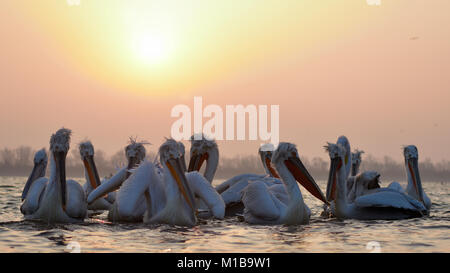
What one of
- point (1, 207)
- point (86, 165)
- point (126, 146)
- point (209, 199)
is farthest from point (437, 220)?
point (1, 207)

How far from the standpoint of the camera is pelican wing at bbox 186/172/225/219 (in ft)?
29.8

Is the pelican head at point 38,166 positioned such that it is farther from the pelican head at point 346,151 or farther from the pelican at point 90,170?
the pelican head at point 346,151

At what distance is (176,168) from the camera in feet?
29.5

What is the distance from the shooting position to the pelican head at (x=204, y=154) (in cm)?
1253

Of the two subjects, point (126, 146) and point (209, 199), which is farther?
point (126, 146)

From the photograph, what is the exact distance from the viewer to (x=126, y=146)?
11.5 m

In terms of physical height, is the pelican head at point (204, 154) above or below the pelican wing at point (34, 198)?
above

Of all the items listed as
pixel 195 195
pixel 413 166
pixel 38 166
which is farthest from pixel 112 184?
pixel 413 166

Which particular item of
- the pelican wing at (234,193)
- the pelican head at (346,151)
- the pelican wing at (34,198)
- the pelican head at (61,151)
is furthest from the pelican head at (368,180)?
the pelican wing at (34,198)

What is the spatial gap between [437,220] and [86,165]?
6.68 metres

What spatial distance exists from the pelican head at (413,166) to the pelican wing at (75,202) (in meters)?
7.10

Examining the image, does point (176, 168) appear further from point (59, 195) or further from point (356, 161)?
point (356, 161)
